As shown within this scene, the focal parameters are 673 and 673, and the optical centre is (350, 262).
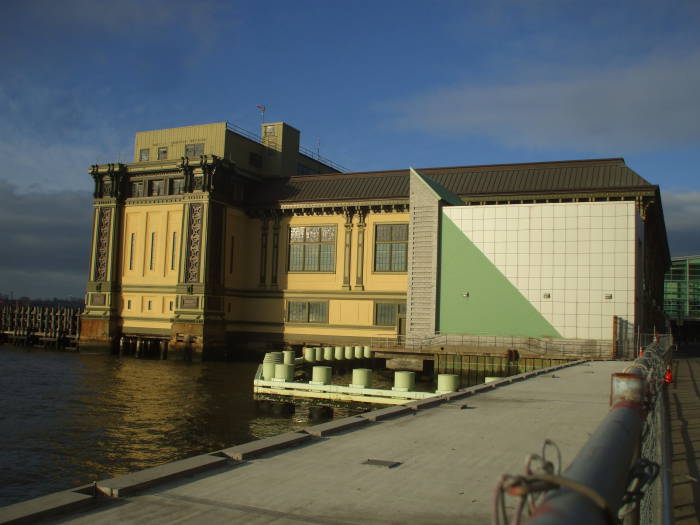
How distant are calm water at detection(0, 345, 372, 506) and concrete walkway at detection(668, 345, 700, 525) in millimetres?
12437

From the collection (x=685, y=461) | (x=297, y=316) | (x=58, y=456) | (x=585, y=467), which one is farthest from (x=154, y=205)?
(x=585, y=467)

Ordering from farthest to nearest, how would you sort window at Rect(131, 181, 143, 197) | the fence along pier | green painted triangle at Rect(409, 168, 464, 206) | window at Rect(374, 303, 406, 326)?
the fence along pier → window at Rect(131, 181, 143, 197) → window at Rect(374, 303, 406, 326) → green painted triangle at Rect(409, 168, 464, 206)

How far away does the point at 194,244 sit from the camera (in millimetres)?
54969

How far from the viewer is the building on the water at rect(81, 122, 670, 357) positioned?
4175 cm

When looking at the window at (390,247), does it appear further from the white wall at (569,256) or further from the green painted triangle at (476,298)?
the white wall at (569,256)

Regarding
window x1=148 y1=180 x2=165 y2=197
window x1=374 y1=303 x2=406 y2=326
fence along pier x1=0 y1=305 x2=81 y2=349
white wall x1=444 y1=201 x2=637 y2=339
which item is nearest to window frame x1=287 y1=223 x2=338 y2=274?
window x1=374 y1=303 x2=406 y2=326

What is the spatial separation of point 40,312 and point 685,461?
70700 millimetres

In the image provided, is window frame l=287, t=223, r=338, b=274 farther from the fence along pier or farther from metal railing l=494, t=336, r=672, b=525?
metal railing l=494, t=336, r=672, b=525

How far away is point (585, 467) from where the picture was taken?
3312mm

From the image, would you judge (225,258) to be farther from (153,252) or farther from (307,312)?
(307,312)

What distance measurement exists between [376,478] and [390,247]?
144 ft

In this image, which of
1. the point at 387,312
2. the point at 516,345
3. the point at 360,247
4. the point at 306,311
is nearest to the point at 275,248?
the point at 306,311

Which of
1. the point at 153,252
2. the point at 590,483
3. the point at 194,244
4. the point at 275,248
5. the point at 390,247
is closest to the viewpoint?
the point at 590,483

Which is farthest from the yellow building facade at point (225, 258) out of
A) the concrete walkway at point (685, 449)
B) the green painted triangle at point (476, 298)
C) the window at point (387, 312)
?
the concrete walkway at point (685, 449)
